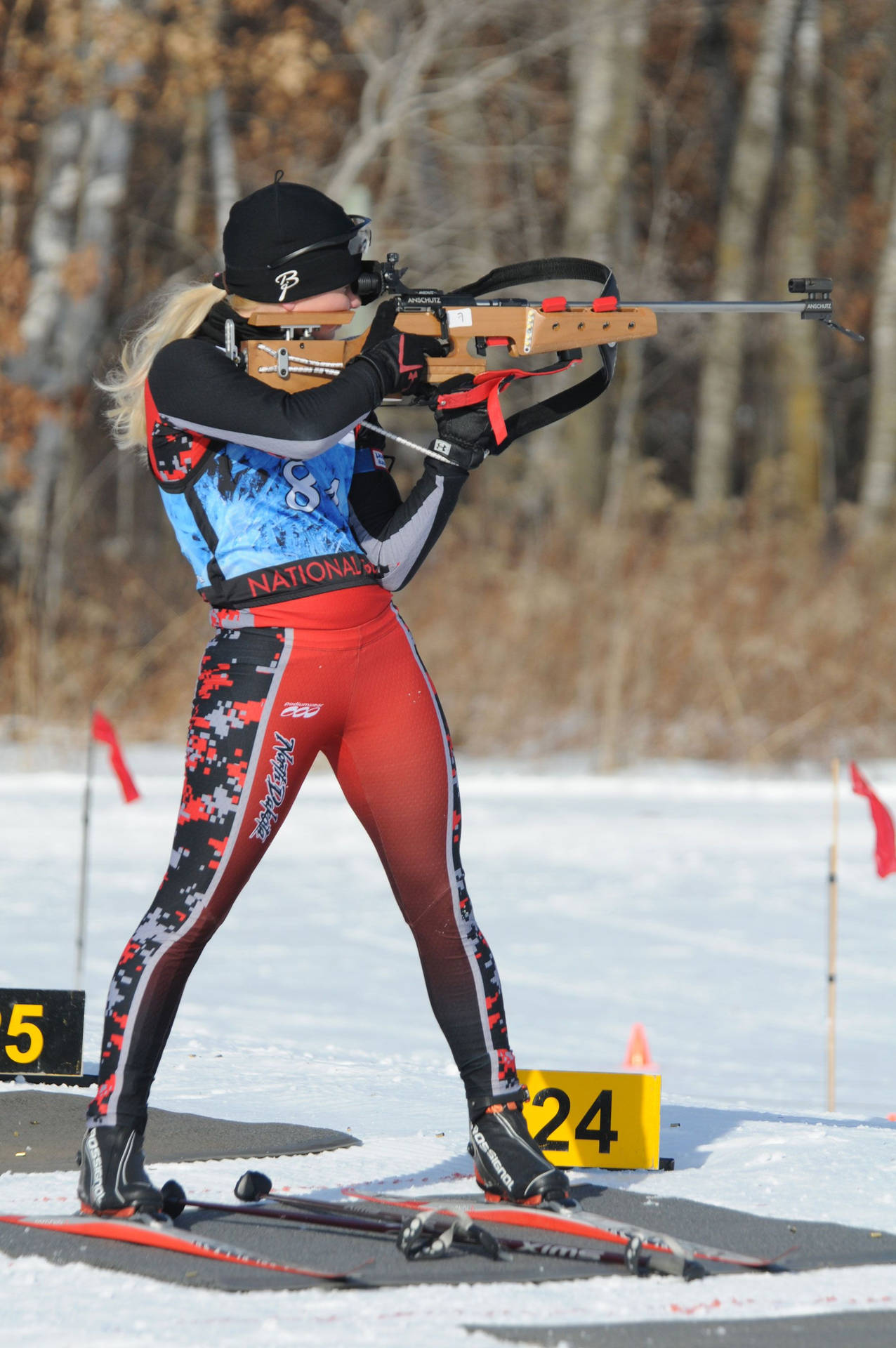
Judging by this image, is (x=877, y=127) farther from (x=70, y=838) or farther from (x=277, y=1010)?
(x=277, y=1010)

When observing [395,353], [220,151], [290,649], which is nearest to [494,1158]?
[290,649]

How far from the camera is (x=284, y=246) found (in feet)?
9.91

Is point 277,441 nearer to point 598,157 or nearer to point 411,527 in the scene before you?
point 411,527

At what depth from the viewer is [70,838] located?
892 centimetres

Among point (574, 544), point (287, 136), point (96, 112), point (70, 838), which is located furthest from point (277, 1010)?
point (287, 136)

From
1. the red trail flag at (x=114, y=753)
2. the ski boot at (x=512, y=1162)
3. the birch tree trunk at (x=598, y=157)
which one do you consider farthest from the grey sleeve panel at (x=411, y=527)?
the birch tree trunk at (x=598, y=157)

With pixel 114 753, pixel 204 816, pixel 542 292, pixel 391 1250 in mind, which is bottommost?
pixel 391 1250

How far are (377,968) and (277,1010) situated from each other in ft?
2.79

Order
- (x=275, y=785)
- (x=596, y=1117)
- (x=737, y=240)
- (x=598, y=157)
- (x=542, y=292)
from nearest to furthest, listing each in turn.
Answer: (x=275, y=785) → (x=596, y=1117) → (x=542, y=292) → (x=598, y=157) → (x=737, y=240)

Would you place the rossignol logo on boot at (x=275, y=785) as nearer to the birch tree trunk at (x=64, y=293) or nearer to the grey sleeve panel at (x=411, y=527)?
the grey sleeve panel at (x=411, y=527)

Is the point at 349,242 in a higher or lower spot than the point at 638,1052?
higher

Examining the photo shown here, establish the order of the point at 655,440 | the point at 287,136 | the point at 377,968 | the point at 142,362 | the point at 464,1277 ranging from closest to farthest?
the point at 464,1277 → the point at 142,362 → the point at 377,968 → the point at 287,136 → the point at 655,440

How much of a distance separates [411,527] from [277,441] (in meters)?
0.34

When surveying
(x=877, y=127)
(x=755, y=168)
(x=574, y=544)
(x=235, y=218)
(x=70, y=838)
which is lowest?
(x=70, y=838)
